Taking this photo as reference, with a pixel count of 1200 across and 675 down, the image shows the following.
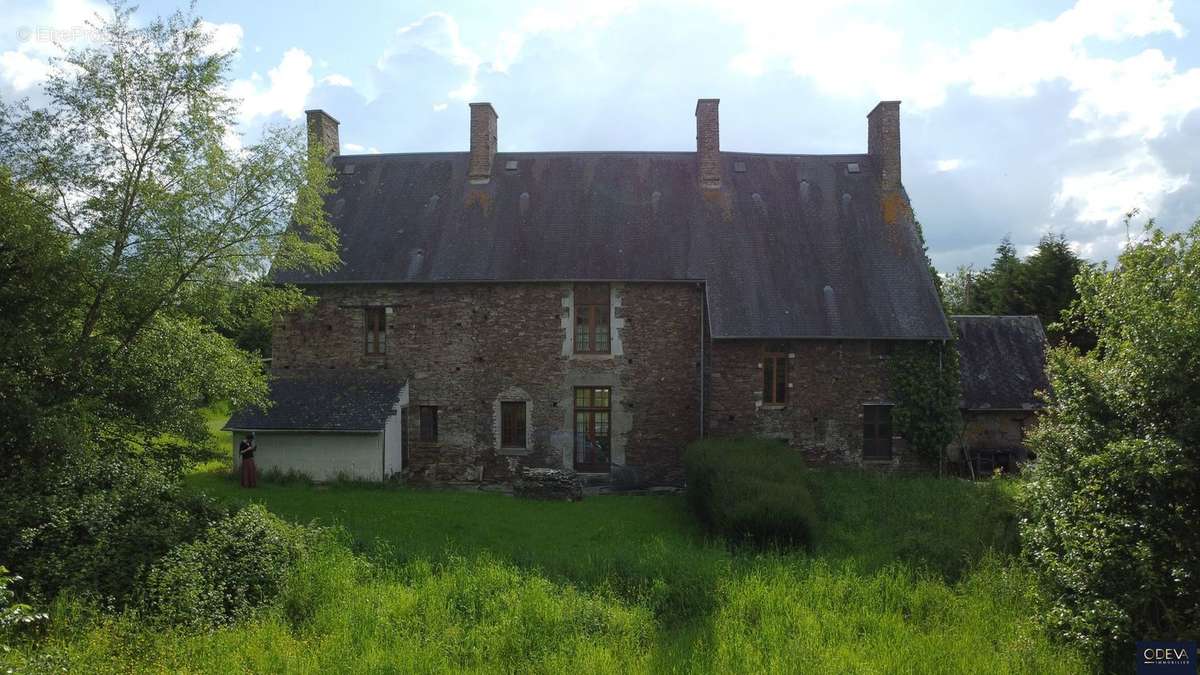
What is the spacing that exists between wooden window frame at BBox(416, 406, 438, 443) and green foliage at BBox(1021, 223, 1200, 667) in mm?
13665

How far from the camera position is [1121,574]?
659 cm

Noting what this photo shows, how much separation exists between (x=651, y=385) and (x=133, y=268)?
11079 mm

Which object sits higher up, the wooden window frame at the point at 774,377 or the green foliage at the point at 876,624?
the wooden window frame at the point at 774,377

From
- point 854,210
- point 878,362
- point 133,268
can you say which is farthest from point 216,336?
point 854,210

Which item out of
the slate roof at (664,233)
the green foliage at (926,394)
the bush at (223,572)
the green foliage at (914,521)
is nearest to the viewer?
the bush at (223,572)

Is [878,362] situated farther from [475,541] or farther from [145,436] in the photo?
[145,436]

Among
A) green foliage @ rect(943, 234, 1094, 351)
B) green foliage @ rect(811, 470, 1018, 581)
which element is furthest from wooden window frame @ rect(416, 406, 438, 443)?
green foliage @ rect(943, 234, 1094, 351)

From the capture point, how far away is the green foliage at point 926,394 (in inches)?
651

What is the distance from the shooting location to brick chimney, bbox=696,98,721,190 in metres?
19.8

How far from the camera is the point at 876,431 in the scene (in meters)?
17.2

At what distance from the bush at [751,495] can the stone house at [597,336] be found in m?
3.42

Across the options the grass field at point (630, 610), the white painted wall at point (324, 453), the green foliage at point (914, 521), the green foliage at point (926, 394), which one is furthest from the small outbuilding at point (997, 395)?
the white painted wall at point (324, 453)

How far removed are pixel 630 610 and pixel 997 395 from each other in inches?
540

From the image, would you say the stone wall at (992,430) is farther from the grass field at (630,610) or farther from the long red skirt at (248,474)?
the long red skirt at (248,474)
